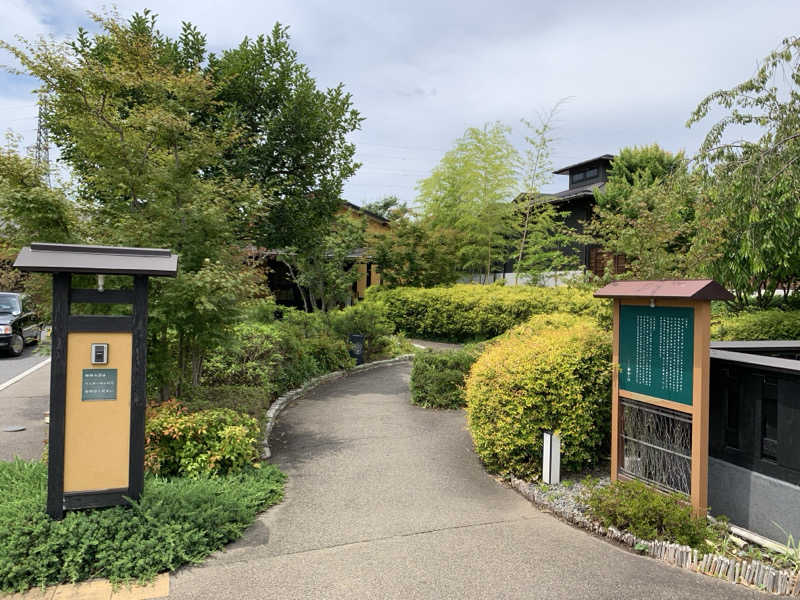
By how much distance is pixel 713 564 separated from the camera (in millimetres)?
3746

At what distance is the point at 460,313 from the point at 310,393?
695 cm

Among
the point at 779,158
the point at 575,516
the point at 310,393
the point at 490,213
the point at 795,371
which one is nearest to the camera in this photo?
the point at 795,371

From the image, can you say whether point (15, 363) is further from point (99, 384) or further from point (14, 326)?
point (99, 384)

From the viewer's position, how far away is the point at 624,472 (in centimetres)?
516

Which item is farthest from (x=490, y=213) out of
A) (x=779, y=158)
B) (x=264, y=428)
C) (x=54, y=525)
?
(x=54, y=525)

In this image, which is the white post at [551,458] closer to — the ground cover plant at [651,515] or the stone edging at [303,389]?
the ground cover plant at [651,515]

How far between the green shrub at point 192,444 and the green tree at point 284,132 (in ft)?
19.2

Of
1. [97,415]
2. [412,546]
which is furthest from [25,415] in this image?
[412,546]

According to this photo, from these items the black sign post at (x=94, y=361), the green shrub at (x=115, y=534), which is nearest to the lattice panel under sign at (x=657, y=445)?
the green shrub at (x=115, y=534)

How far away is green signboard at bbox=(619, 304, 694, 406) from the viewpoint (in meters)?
4.52

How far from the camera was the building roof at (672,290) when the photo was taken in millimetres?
4266

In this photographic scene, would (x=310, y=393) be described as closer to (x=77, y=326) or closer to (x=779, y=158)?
(x=77, y=326)

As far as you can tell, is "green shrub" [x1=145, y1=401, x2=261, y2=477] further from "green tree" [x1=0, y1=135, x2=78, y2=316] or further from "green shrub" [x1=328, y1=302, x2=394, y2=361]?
"green shrub" [x1=328, y1=302, x2=394, y2=361]

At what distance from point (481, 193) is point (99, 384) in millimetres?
17404
